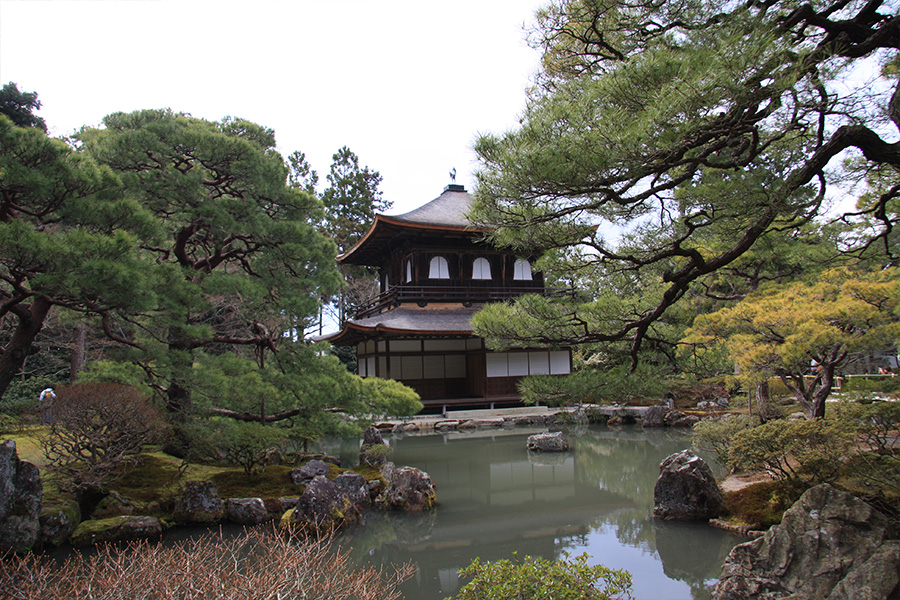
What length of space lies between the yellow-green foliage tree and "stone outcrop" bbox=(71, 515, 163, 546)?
24.9 feet

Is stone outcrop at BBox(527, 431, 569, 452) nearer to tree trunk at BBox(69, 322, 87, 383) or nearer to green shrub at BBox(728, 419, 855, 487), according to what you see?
green shrub at BBox(728, 419, 855, 487)

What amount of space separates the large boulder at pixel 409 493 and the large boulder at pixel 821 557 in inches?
147

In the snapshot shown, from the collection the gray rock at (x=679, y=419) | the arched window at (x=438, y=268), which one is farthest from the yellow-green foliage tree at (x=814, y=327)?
the arched window at (x=438, y=268)

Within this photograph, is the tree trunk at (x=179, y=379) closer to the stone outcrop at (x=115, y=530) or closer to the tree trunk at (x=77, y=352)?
the stone outcrop at (x=115, y=530)

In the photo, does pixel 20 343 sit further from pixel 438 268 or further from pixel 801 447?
pixel 438 268

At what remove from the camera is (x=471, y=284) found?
1675 cm

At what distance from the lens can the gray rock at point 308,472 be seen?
737 cm

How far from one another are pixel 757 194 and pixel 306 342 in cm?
624

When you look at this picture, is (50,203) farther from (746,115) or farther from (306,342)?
(746,115)

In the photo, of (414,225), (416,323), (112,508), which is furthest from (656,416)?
(112,508)

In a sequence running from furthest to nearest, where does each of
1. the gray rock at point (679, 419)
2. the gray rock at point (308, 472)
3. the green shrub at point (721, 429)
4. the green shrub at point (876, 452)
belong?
the gray rock at point (679, 419), the green shrub at point (721, 429), the gray rock at point (308, 472), the green shrub at point (876, 452)

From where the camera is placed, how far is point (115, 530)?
555 centimetres

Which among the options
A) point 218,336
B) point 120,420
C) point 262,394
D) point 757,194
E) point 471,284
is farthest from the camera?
point 471,284

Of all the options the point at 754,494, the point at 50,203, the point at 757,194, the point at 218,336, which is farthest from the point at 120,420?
the point at 754,494
